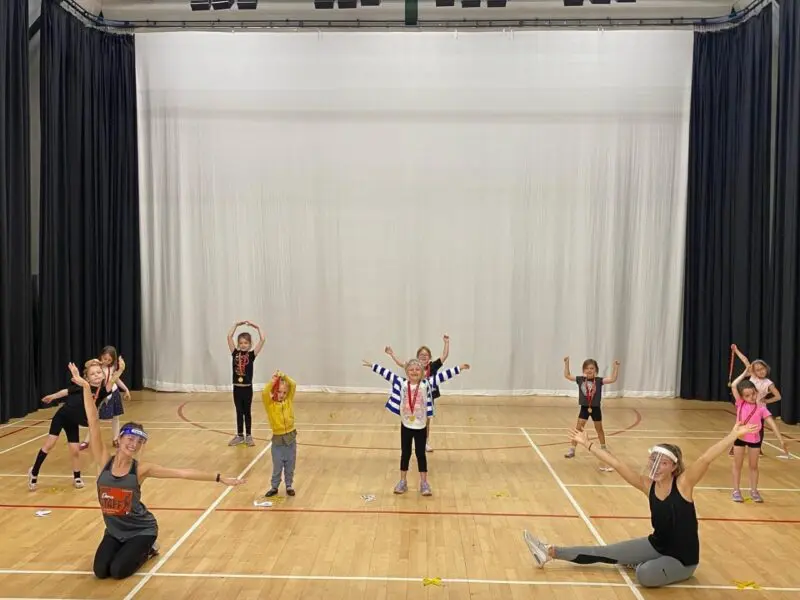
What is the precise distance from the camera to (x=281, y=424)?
760 cm

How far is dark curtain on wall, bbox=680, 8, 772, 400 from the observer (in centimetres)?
1325

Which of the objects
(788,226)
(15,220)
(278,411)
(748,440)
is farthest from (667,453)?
(15,220)

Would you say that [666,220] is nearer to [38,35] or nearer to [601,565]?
[601,565]

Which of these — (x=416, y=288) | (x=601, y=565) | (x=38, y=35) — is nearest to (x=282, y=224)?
(x=416, y=288)

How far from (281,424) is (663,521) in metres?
3.95

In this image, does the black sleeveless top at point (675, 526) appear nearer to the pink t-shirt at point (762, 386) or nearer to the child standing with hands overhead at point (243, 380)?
the pink t-shirt at point (762, 386)

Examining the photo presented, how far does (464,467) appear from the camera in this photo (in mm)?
9078

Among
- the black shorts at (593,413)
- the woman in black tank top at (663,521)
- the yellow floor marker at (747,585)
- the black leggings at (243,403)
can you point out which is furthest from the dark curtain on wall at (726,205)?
the black leggings at (243,403)

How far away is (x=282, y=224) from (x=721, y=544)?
1047 cm

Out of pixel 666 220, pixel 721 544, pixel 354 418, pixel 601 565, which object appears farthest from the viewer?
pixel 666 220

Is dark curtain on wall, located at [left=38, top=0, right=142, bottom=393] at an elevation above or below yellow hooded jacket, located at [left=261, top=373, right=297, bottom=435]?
above

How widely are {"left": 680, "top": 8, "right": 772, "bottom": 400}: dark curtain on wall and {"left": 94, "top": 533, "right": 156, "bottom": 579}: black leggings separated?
1132 centimetres

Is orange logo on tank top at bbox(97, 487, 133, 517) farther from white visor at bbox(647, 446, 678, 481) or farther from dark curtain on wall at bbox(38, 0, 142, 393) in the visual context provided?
dark curtain on wall at bbox(38, 0, 142, 393)

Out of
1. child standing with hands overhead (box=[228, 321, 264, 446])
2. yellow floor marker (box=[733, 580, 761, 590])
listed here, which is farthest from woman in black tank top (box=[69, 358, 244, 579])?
child standing with hands overhead (box=[228, 321, 264, 446])
